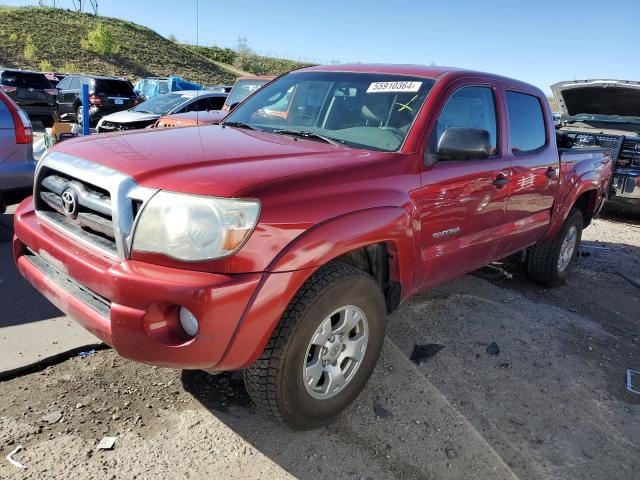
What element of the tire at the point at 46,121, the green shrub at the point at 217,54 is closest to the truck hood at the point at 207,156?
the tire at the point at 46,121

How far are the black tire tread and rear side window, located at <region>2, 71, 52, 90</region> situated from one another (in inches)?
681

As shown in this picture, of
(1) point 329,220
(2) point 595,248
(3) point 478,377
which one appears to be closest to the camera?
(1) point 329,220

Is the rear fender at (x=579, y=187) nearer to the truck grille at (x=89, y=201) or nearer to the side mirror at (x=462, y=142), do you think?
the side mirror at (x=462, y=142)

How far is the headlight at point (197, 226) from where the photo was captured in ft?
6.47

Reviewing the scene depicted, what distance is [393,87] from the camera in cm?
312

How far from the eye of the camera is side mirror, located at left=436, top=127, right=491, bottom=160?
2.79 meters

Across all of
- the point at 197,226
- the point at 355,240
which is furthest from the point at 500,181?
the point at 197,226

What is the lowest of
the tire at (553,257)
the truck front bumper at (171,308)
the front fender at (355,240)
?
the tire at (553,257)

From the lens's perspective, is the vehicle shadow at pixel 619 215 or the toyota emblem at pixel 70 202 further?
the vehicle shadow at pixel 619 215

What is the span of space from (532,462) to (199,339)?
1732mm

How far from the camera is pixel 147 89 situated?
80.2 ft

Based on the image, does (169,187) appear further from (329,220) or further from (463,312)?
(463,312)

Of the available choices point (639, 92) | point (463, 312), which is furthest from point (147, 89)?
point (463, 312)

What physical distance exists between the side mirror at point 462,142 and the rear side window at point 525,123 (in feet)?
3.34
